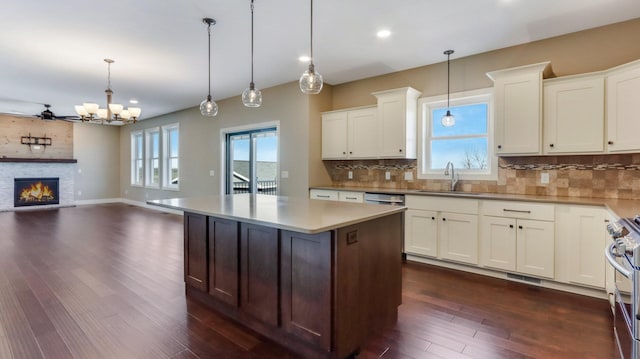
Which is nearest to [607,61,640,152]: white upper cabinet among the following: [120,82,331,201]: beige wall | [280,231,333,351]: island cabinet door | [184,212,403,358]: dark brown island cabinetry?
[184,212,403,358]: dark brown island cabinetry

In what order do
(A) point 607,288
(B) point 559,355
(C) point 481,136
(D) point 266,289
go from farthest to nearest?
(C) point 481,136 < (A) point 607,288 < (D) point 266,289 < (B) point 559,355

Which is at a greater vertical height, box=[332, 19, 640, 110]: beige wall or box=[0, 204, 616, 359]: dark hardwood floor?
box=[332, 19, 640, 110]: beige wall

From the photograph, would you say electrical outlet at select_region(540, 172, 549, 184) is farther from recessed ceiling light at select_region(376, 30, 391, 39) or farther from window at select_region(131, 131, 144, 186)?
window at select_region(131, 131, 144, 186)

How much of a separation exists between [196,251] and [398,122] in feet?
10.0

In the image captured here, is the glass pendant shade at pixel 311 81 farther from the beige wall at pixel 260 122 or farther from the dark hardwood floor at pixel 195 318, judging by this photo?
the beige wall at pixel 260 122

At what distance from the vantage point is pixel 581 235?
2941 millimetres

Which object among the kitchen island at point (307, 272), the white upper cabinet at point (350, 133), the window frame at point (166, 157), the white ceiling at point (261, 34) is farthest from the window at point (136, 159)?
the kitchen island at point (307, 272)

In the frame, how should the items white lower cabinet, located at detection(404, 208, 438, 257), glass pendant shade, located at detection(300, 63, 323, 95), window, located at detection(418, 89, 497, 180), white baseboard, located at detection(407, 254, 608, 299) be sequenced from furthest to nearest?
window, located at detection(418, 89, 497, 180), white lower cabinet, located at detection(404, 208, 438, 257), white baseboard, located at detection(407, 254, 608, 299), glass pendant shade, located at detection(300, 63, 323, 95)

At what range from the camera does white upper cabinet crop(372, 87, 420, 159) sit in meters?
4.34

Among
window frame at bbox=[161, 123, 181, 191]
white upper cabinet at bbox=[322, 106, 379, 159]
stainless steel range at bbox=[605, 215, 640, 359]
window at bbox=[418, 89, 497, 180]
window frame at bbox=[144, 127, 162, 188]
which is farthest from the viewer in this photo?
window frame at bbox=[144, 127, 162, 188]

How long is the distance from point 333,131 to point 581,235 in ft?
11.3

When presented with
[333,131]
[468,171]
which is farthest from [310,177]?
[468,171]

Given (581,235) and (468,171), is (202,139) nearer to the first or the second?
(468,171)

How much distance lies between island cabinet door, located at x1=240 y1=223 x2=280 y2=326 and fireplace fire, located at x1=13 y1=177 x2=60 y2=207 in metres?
9.94
